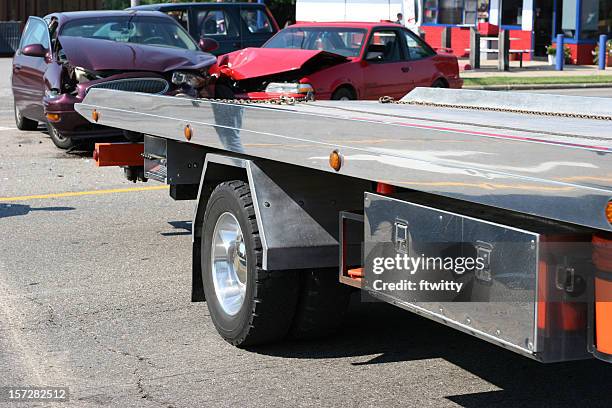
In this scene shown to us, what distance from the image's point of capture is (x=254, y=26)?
19469 mm

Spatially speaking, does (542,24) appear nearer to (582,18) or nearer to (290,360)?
(582,18)

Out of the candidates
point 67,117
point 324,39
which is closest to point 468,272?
point 67,117

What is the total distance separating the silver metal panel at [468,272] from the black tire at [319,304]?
85 cm

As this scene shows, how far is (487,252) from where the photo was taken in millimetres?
3846

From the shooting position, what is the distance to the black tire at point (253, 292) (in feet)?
17.4

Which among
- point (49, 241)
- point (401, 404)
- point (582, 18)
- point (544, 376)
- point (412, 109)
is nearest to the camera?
point (401, 404)

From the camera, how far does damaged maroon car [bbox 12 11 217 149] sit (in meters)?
11.7

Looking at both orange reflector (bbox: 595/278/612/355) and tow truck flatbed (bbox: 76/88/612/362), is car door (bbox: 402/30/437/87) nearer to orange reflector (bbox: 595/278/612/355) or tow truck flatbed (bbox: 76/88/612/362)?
tow truck flatbed (bbox: 76/88/612/362)

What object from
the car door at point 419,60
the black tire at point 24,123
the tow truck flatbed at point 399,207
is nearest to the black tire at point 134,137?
the tow truck flatbed at point 399,207

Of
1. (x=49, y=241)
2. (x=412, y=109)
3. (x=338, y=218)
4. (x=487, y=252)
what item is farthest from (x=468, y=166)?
(x=49, y=241)

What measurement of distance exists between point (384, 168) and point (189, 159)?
2487 millimetres

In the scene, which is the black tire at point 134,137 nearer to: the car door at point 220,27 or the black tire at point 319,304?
the black tire at point 319,304

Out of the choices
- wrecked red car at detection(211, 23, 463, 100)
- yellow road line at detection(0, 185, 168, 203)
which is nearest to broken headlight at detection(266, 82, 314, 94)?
wrecked red car at detection(211, 23, 463, 100)

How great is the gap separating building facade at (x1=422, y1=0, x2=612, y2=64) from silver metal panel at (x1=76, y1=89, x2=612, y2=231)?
29718 millimetres
